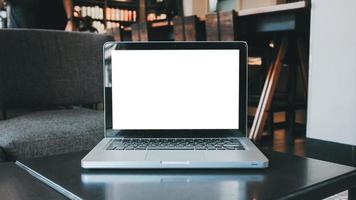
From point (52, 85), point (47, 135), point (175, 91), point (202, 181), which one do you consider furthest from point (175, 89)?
point (52, 85)

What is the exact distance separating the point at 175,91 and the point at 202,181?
0.28m

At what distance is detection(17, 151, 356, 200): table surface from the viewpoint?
501 millimetres

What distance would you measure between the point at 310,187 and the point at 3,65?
4.53 ft

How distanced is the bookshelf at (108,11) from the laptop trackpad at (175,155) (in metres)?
4.82

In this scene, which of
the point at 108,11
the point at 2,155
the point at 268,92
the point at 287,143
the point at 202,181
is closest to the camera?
the point at 202,181

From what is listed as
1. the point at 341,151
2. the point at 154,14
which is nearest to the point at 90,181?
the point at 341,151

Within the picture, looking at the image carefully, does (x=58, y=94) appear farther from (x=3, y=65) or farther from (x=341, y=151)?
(x=341, y=151)

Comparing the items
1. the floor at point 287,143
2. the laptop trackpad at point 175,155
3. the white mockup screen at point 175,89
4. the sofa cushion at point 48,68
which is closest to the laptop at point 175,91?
the white mockup screen at point 175,89

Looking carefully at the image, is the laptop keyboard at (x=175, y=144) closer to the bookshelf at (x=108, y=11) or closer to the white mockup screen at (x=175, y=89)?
the white mockup screen at (x=175, y=89)

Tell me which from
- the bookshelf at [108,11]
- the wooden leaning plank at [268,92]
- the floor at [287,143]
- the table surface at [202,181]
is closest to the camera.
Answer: the table surface at [202,181]

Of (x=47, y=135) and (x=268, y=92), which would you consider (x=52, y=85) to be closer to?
(x=47, y=135)

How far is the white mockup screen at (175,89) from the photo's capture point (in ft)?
2.58

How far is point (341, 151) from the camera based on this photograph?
1.98 m

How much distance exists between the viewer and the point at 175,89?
0.80 meters
